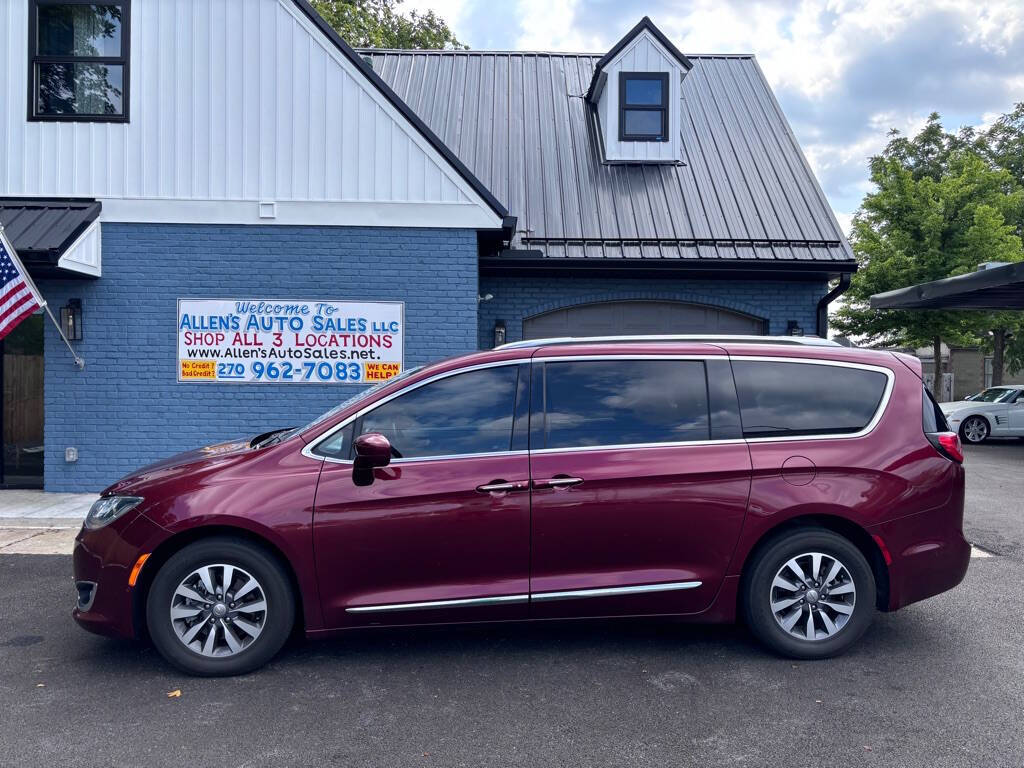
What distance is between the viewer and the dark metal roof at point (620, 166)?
10.7 metres

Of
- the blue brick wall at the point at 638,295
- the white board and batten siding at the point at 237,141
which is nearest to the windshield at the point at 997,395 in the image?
the blue brick wall at the point at 638,295

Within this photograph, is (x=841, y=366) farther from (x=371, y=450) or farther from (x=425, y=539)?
(x=371, y=450)

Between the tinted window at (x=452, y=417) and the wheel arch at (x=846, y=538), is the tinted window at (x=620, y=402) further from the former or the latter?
the wheel arch at (x=846, y=538)

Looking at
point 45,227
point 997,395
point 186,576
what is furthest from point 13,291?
point 997,395

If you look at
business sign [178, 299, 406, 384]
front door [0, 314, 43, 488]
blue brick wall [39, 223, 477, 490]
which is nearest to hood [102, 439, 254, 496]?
business sign [178, 299, 406, 384]

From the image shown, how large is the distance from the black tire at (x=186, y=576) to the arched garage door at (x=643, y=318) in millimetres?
7068

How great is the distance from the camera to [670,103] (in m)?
12.1

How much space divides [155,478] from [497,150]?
9.02 metres

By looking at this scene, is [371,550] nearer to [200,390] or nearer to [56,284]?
[200,390]

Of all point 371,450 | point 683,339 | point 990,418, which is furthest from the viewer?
point 990,418

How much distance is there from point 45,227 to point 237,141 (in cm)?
231

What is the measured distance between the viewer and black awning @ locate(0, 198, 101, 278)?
8.44 metres

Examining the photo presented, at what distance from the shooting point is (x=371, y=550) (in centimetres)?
434

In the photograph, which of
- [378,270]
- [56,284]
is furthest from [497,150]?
[56,284]
